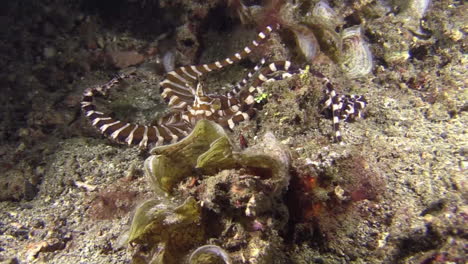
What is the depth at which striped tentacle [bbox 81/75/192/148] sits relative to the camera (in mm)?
4434

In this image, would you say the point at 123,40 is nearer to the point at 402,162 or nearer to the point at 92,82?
the point at 92,82

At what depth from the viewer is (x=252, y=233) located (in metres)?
2.54

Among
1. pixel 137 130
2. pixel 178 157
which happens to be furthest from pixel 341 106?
pixel 137 130

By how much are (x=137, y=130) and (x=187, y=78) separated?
1.70 m

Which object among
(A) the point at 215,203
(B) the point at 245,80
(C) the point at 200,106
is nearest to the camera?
(A) the point at 215,203

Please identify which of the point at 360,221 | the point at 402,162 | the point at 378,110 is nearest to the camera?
the point at 360,221

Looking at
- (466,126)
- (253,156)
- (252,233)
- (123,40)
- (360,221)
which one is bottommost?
(466,126)

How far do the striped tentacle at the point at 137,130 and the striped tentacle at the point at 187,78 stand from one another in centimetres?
45

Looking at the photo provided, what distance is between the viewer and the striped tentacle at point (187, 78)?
5297mm

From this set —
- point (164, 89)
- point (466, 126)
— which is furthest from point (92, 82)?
point (466, 126)

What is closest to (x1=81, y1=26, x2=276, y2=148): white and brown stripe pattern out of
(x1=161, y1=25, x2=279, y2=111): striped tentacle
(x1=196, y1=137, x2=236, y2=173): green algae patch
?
(x1=161, y1=25, x2=279, y2=111): striped tentacle

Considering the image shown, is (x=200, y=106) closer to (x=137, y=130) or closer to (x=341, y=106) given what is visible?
(x=137, y=130)

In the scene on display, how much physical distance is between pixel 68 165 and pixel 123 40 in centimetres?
347

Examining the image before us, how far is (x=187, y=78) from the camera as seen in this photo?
578 cm
